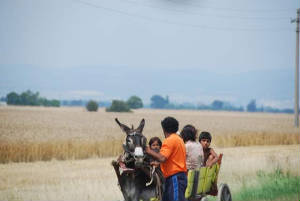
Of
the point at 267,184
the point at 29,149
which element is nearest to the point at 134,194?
the point at 267,184

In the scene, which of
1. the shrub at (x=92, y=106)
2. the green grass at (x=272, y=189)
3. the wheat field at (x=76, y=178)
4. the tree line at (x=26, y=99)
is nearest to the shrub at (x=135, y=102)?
the tree line at (x=26, y=99)

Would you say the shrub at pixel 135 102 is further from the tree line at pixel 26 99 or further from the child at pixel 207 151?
the child at pixel 207 151

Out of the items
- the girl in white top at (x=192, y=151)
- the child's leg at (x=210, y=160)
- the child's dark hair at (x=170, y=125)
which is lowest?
the child's leg at (x=210, y=160)

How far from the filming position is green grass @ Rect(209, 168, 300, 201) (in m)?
→ 13.0

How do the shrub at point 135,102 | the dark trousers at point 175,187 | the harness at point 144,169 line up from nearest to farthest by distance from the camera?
the harness at point 144,169
the dark trousers at point 175,187
the shrub at point 135,102

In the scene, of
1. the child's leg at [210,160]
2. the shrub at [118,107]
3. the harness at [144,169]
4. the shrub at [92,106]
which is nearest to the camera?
the harness at [144,169]

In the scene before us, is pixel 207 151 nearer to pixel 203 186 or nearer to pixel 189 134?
pixel 203 186

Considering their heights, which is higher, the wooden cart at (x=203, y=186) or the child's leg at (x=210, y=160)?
the child's leg at (x=210, y=160)

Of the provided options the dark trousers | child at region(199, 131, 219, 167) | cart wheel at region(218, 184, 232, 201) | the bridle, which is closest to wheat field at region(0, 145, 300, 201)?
cart wheel at region(218, 184, 232, 201)

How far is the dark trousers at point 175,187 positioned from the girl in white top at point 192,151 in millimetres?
1341

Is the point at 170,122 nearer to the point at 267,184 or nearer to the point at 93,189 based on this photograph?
the point at 93,189

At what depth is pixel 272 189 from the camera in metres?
14.0

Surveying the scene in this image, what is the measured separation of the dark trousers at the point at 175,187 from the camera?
25.0 ft

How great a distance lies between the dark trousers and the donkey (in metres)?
0.16
